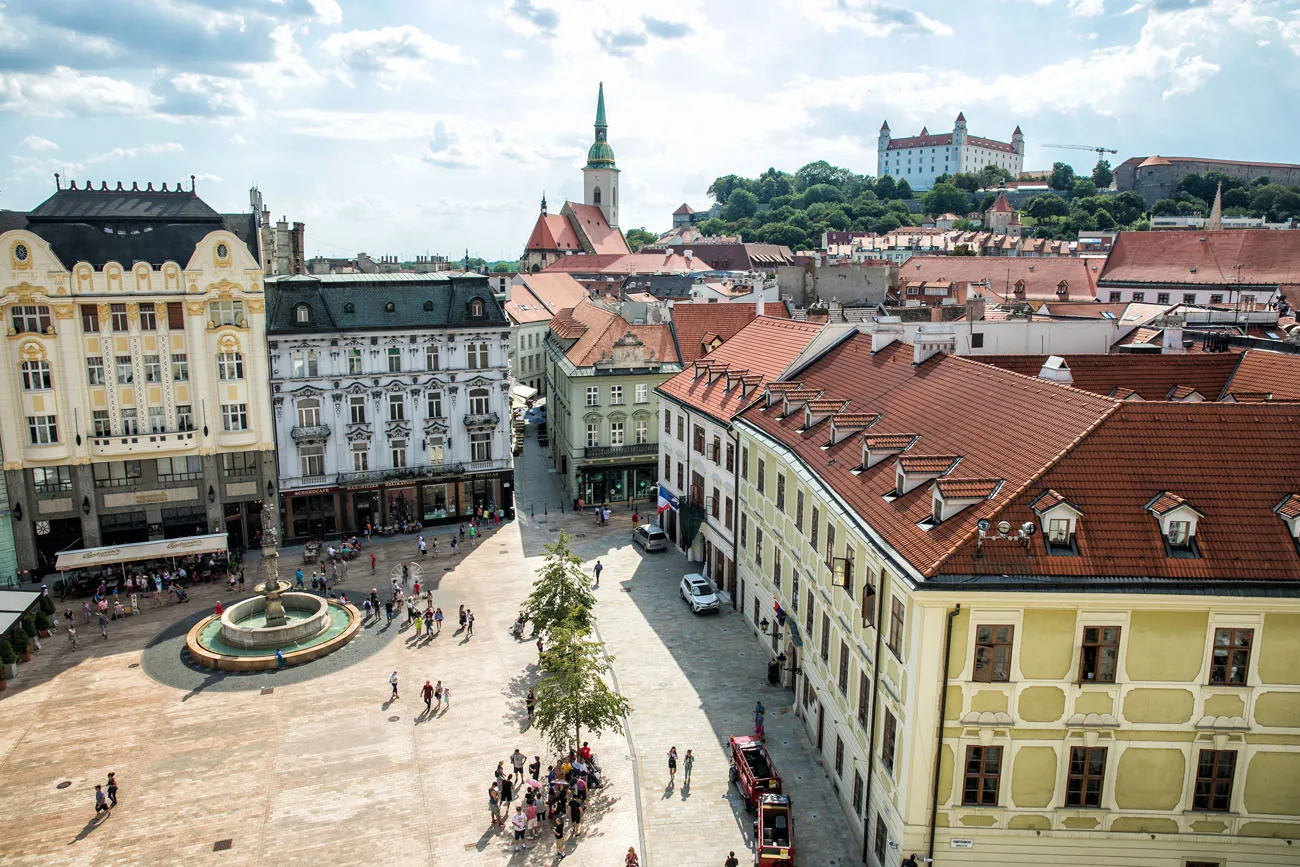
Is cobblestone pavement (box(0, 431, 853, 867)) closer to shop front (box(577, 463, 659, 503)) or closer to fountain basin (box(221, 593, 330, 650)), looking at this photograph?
fountain basin (box(221, 593, 330, 650))

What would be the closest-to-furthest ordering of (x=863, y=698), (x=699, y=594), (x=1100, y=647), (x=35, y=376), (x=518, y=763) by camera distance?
(x=1100, y=647)
(x=863, y=698)
(x=518, y=763)
(x=699, y=594)
(x=35, y=376)

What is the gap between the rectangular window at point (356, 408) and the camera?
55697 millimetres

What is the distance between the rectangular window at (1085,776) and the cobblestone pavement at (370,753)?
702 centimetres

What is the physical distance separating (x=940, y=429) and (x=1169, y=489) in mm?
7538

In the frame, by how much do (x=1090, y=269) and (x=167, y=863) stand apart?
105m

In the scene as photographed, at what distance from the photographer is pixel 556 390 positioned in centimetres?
7088

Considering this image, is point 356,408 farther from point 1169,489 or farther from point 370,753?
point 1169,489

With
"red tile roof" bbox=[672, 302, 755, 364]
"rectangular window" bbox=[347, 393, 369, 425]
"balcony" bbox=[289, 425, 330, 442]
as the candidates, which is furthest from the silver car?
"balcony" bbox=[289, 425, 330, 442]

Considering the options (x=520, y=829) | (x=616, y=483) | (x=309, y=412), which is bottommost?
(x=520, y=829)

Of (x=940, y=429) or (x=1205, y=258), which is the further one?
(x=1205, y=258)

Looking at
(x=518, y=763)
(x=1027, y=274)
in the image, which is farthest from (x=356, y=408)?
(x=1027, y=274)

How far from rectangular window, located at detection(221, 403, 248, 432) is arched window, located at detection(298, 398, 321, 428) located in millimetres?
2946

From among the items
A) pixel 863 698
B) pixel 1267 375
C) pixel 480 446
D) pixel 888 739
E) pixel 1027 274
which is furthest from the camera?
pixel 1027 274

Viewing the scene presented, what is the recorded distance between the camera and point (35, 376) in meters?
49.6
